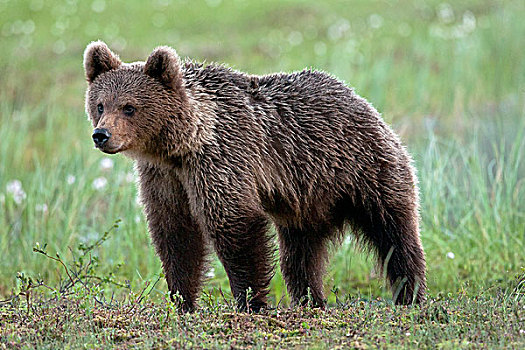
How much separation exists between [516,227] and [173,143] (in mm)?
3836

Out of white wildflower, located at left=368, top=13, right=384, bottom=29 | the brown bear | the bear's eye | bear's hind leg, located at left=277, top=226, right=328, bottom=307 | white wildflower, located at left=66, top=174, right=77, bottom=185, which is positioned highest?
white wildflower, located at left=368, top=13, right=384, bottom=29

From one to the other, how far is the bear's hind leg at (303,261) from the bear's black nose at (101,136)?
67.6 inches

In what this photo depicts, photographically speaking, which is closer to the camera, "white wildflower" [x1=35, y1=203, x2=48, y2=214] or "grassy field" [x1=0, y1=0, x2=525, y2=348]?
"grassy field" [x1=0, y1=0, x2=525, y2=348]

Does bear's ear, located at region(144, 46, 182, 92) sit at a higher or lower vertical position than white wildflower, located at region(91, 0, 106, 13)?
lower

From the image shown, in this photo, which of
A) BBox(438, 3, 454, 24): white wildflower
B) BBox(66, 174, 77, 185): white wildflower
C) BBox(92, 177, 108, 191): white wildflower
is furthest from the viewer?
BBox(438, 3, 454, 24): white wildflower

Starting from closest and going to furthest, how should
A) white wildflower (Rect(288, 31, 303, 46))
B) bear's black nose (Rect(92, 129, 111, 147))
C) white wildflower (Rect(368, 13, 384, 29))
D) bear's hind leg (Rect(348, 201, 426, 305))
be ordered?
bear's black nose (Rect(92, 129, 111, 147))
bear's hind leg (Rect(348, 201, 426, 305))
white wildflower (Rect(288, 31, 303, 46))
white wildflower (Rect(368, 13, 384, 29))

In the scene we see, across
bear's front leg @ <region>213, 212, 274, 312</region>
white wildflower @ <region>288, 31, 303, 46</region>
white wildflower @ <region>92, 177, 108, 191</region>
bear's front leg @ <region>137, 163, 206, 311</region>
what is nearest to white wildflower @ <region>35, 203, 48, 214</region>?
white wildflower @ <region>92, 177, 108, 191</region>

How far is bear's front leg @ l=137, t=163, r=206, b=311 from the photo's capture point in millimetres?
4914

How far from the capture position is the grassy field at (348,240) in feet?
13.7

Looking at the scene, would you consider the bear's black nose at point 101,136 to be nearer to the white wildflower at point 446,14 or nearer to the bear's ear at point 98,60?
the bear's ear at point 98,60

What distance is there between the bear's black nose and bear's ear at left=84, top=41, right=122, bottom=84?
65cm

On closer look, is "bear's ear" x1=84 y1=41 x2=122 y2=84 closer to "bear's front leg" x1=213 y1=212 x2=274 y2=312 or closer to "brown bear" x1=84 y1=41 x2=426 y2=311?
"brown bear" x1=84 y1=41 x2=426 y2=311

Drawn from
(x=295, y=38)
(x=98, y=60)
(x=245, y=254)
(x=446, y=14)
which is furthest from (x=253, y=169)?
(x=295, y=38)

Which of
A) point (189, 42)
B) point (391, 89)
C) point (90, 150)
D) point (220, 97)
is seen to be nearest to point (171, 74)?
point (220, 97)
